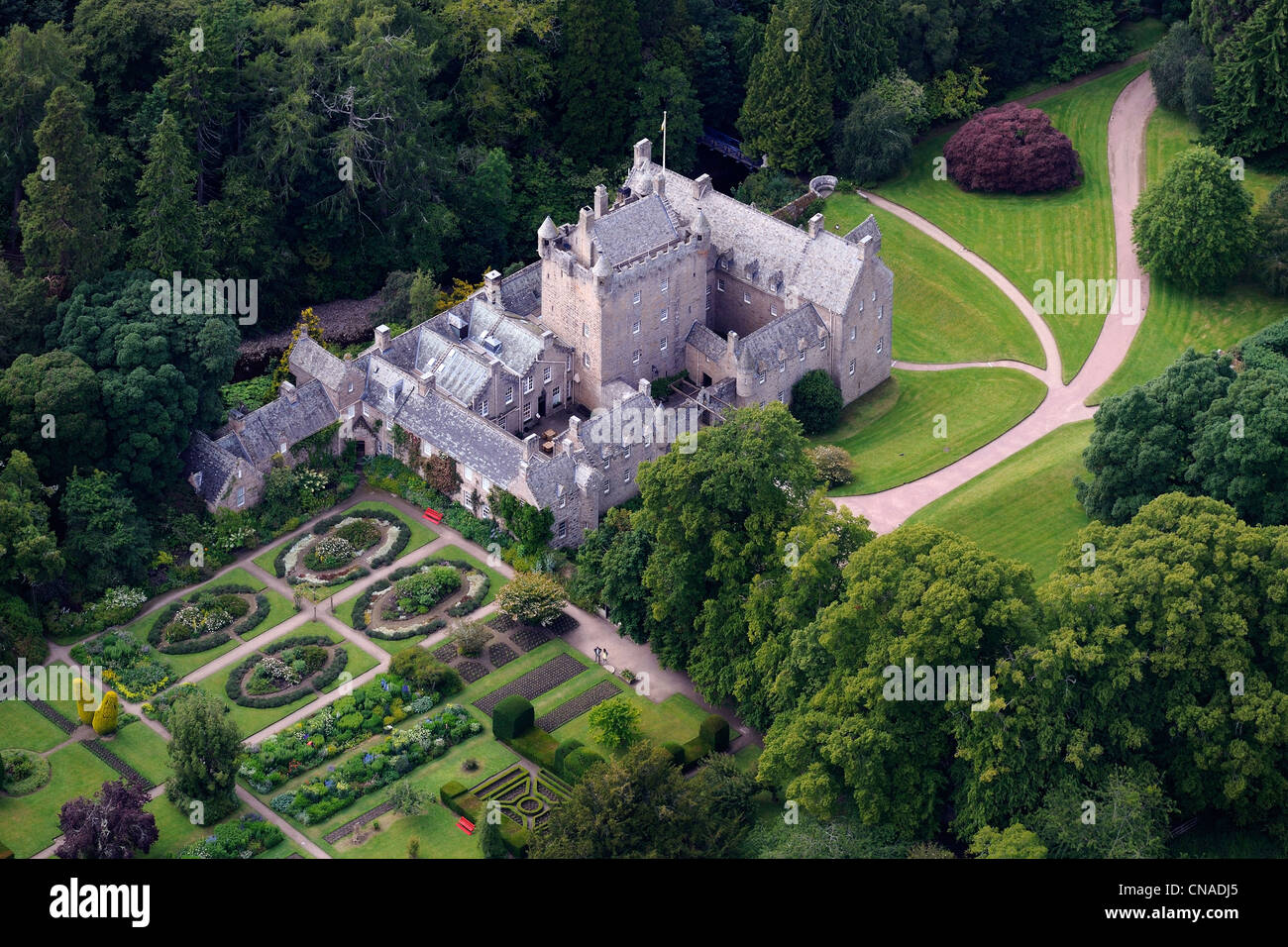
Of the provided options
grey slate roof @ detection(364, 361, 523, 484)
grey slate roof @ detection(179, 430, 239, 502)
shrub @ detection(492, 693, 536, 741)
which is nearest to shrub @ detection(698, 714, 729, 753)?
shrub @ detection(492, 693, 536, 741)

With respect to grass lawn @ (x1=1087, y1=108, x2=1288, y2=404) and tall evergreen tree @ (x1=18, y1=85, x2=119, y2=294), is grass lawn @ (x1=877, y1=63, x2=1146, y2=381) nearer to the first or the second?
grass lawn @ (x1=1087, y1=108, x2=1288, y2=404)

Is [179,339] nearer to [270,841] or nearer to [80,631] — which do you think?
[80,631]

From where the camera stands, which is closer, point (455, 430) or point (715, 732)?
point (715, 732)

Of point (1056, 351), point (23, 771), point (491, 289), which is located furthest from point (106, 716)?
point (1056, 351)

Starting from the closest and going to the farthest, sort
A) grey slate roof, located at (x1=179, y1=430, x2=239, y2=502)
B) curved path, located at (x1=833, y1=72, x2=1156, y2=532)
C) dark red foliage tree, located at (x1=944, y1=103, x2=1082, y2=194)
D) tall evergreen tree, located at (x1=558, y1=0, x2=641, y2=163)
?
grey slate roof, located at (x1=179, y1=430, x2=239, y2=502) → curved path, located at (x1=833, y1=72, x2=1156, y2=532) → tall evergreen tree, located at (x1=558, y1=0, x2=641, y2=163) → dark red foliage tree, located at (x1=944, y1=103, x2=1082, y2=194)

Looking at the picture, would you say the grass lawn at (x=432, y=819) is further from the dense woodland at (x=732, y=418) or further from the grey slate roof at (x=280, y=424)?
the grey slate roof at (x=280, y=424)

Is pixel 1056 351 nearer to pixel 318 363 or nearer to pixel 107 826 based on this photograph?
pixel 318 363
